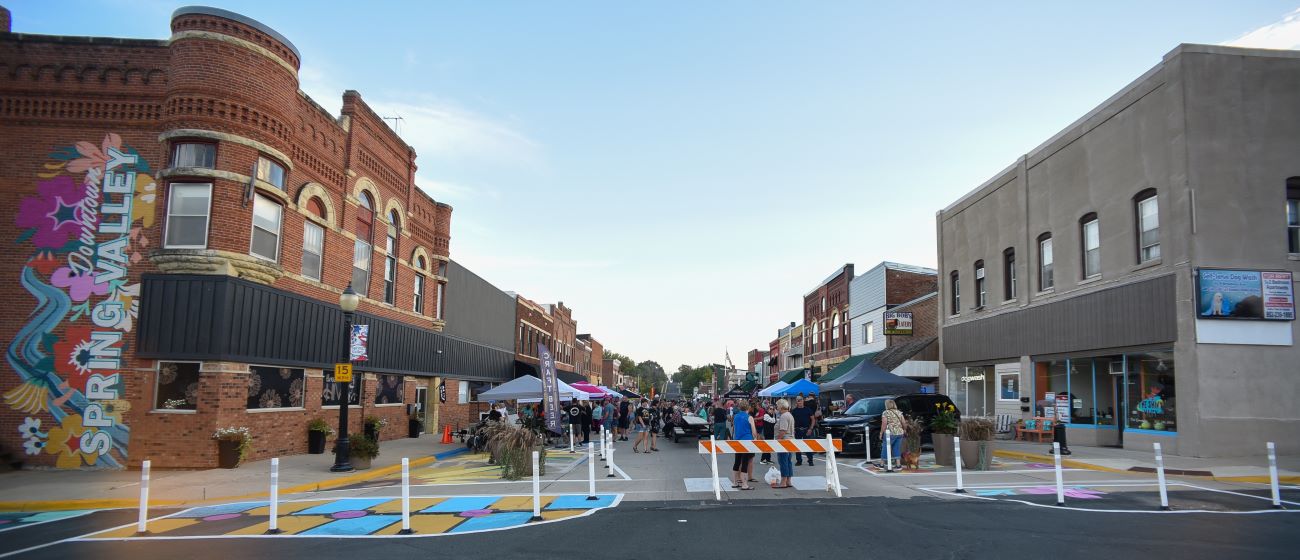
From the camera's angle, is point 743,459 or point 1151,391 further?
point 1151,391

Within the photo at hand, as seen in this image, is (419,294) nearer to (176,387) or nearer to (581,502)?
(176,387)

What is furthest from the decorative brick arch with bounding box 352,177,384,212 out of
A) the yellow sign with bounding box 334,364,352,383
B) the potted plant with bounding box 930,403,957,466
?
the potted plant with bounding box 930,403,957,466

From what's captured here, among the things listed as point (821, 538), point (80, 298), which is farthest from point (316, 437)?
point (821, 538)

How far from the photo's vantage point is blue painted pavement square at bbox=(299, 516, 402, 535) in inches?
392

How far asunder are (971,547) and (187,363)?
16.7 metres

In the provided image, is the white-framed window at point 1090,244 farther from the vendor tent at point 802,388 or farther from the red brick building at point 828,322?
the red brick building at point 828,322

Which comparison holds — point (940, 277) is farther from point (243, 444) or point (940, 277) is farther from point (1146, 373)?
point (243, 444)

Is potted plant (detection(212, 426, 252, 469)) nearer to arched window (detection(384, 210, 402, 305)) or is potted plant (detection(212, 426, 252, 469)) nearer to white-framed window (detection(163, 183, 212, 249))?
white-framed window (detection(163, 183, 212, 249))

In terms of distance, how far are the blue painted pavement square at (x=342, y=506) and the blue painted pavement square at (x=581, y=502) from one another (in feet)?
9.81

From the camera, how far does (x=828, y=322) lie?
5081cm

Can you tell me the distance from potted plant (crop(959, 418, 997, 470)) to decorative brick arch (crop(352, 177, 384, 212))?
18.7 metres

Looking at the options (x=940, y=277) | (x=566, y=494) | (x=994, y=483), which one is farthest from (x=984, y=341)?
(x=566, y=494)

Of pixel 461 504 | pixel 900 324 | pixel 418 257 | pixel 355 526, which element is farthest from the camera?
pixel 900 324

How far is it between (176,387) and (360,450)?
423 cm
